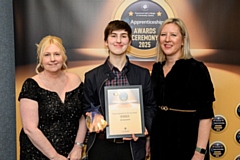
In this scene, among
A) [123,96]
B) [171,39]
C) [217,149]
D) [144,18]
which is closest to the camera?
[123,96]

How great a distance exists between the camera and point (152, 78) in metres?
2.10

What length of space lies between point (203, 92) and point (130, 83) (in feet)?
1.59

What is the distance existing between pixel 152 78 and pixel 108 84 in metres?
0.38

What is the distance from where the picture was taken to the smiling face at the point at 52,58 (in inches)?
74.8

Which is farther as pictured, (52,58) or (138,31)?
(138,31)

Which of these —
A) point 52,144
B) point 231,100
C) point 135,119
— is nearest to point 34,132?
point 52,144

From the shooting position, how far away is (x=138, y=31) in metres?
2.43

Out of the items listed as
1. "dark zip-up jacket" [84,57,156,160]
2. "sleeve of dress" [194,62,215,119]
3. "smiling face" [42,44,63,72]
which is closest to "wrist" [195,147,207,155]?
"sleeve of dress" [194,62,215,119]

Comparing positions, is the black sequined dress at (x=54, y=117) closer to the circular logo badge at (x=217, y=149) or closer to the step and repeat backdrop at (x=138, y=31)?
the step and repeat backdrop at (x=138, y=31)

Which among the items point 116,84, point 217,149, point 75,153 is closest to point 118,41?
point 116,84

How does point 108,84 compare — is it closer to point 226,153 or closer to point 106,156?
point 106,156

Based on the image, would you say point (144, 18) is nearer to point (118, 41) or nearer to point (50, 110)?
point (118, 41)

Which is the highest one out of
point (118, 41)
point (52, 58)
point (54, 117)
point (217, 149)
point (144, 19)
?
point (144, 19)

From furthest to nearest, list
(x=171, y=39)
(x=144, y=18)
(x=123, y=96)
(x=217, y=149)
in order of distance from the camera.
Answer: (x=217, y=149)
(x=144, y=18)
(x=171, y=39)
(x=123, y=96)
